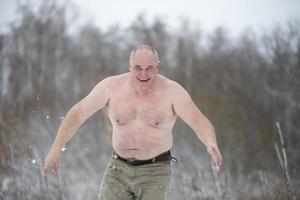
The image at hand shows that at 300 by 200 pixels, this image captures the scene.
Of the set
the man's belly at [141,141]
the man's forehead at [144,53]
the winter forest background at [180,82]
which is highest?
the man's forehead at [144,53]

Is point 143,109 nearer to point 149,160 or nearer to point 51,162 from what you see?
point 149,160

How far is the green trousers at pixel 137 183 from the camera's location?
448 cm

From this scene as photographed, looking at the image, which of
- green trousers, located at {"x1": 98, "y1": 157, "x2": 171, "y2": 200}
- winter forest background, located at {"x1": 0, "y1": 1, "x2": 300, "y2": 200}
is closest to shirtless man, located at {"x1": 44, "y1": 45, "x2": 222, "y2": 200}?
green trousers, located at {"x1": 98, "y1": 157, "x2": 171, "y2": 200}

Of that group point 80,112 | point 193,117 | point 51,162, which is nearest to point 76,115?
point 80,112

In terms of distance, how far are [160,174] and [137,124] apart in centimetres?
44

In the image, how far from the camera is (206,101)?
102 ft

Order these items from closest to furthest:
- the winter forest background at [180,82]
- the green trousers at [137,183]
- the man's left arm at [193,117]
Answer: the man's left arm at [193,117] → the green trousers at [137,183] → the winter forest background at [180,82]

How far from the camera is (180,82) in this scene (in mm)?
37469

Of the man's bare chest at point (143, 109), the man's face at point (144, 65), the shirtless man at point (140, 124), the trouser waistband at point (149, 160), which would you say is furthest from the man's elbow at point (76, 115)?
the man's face at point (144, 65)

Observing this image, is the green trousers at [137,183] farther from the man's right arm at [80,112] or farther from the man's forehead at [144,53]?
the man's forehead at [144,53]

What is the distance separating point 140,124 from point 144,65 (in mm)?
459

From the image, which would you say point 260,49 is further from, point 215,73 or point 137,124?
point 137,124

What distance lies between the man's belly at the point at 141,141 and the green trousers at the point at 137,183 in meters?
0.09

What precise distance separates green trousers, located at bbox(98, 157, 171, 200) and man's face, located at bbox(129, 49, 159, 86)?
2.23 ft
